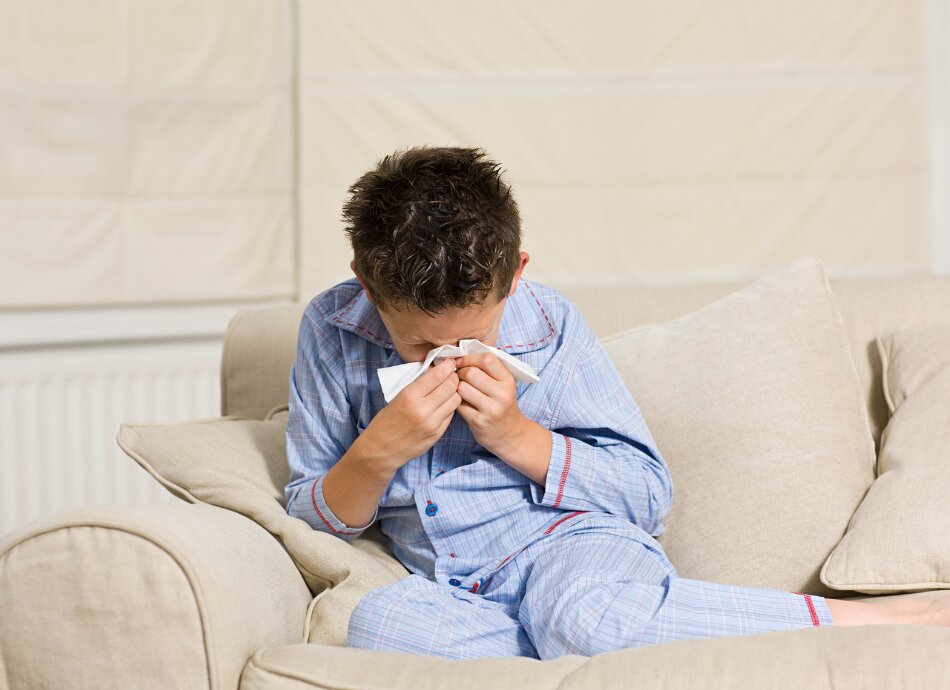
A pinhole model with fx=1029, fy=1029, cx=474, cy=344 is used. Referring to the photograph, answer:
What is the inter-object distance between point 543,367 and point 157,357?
57.3 inches

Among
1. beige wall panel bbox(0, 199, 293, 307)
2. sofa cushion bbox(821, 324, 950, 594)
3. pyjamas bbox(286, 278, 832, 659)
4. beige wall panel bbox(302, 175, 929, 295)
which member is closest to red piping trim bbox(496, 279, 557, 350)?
pyjamas bbox(286, 278, 832, 659)

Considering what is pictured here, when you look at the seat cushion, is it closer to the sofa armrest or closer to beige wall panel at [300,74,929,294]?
the sofa armrest

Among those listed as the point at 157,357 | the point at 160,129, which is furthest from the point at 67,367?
the point at 160,129

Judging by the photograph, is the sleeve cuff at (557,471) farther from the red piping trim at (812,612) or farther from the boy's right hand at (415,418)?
the red piping trim at (812,612)

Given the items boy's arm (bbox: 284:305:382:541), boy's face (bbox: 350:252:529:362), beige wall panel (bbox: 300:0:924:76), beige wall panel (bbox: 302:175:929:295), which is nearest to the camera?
boy's face (bbox: 350:252:529:362)

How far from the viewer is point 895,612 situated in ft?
3.83

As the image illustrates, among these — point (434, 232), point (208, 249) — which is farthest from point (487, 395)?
point (208, 249)

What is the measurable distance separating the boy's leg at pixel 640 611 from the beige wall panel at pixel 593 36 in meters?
1.73

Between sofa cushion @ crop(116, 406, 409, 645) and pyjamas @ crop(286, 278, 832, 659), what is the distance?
4cm

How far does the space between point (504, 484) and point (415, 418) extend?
198 millimetres

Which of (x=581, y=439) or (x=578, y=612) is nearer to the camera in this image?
(x=578, y=612)

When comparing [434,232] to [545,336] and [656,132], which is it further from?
[656,132]

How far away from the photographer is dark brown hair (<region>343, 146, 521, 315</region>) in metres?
1.17

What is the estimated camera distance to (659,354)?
5.07 feet
